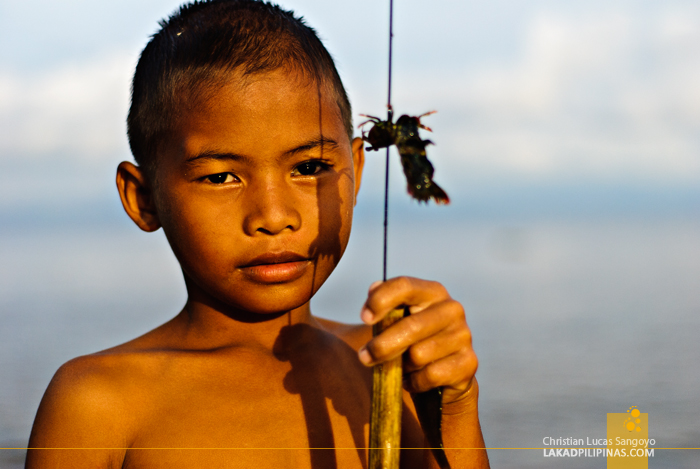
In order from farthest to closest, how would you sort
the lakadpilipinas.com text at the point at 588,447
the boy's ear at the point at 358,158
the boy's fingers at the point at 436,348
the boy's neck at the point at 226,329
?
1. the lakadpilipinas.com text at the point at 588,447
2. the boy's ear at the point at 358,158
3. the boy's neck at the point at 226,329
4. the boy's fingers at the point at 436,348

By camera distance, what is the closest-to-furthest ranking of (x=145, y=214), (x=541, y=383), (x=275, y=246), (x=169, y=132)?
(x=275, y=246)
(x=169, y=132)
(x=145, y=214)
(x=541, y=383)

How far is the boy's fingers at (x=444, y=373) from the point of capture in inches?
61.3

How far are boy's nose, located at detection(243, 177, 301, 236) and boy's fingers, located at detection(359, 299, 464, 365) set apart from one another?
0.60 meters

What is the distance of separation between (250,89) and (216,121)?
15 cm

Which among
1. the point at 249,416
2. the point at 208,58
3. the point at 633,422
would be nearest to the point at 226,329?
the point at 249,416

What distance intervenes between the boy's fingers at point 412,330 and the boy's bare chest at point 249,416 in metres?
0.83

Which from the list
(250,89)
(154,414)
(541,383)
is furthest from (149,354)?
(541,383)

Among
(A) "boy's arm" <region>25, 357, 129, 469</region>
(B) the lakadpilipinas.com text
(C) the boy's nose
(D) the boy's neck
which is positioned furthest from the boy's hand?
(B) the lakadpilipinas.com text

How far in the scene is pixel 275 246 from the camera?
1.97 m

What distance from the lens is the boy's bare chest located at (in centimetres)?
205

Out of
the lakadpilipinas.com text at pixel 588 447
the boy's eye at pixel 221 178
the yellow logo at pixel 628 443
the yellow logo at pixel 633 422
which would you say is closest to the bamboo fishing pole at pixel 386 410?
the boy's eye at pixel 221 178

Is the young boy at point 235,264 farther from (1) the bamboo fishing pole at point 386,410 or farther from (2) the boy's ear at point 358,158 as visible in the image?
(1) the bamboo fishing pole at point 386,410

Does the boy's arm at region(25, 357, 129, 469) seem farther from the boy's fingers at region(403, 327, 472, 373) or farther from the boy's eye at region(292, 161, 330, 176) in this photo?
the boy's fingers at region(403, 327, 472, 373)

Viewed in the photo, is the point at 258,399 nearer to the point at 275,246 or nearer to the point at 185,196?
the point at 275,246
